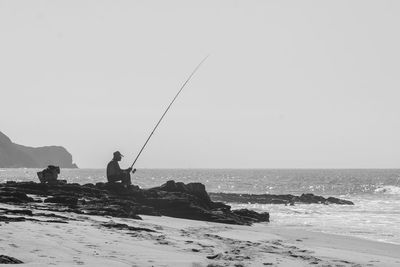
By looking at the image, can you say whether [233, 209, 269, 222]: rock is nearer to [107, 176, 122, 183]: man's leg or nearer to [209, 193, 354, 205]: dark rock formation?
[107, 176, 122, 183]: man's leg

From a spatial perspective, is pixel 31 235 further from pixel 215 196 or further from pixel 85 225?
pixel 215 196

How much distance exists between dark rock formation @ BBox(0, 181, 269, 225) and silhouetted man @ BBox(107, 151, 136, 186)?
0.94 ft

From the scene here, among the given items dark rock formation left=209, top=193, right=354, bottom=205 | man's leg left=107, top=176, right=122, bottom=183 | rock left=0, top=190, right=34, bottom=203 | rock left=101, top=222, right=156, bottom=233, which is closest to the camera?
rock left=101, top=222, right=156, bottom=233

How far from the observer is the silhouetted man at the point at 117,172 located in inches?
825

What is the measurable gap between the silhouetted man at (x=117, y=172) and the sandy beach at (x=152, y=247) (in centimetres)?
664

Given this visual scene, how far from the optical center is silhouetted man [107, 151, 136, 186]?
68.7 ft

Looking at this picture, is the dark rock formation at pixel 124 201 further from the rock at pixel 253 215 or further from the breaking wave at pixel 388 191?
the breaking wave at pixel 388 191

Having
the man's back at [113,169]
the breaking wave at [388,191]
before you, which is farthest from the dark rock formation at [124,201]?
the breaking wave at [388,191]

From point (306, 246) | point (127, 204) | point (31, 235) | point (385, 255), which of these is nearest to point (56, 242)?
point (31, 235)

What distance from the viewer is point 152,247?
9820 mm

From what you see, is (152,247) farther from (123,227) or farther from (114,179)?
(114,179)

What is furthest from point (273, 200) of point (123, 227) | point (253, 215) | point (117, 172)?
point (123, 227)

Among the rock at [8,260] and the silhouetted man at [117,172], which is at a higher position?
the silhouetted man at [117,172]

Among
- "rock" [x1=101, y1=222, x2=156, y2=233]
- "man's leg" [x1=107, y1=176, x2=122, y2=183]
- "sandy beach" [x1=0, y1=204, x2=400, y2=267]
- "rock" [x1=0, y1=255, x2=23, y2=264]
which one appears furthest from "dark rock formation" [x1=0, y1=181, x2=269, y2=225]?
"rock" [x1=0, y1=255, x2=23, y2=264]
